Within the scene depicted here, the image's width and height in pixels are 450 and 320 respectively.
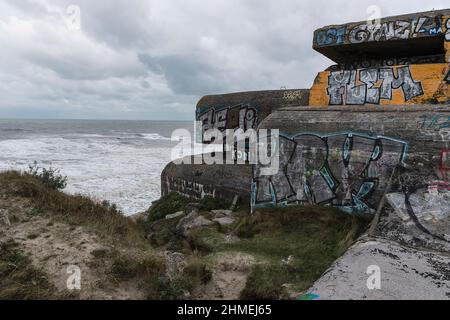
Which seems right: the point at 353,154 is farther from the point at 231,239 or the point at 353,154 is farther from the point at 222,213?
the point at 222,213

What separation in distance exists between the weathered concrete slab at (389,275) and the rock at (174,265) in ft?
8.09

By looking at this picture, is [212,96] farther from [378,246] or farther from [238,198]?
[378,246]

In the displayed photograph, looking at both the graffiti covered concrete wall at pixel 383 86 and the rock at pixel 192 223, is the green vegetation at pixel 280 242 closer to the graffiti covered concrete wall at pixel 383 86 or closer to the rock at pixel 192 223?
the rock at pixel 192 223

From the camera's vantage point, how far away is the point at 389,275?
3955 millimetres

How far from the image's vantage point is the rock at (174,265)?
Answer: 5569mm

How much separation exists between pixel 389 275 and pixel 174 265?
3.46m

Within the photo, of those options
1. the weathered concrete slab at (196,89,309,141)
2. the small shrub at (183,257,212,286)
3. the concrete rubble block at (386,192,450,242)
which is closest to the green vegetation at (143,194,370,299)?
the small shrub at (183,257,212,286)

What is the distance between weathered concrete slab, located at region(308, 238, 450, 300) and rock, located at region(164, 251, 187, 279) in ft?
8.09

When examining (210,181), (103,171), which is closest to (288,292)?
(210,181)

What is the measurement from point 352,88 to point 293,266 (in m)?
6.73

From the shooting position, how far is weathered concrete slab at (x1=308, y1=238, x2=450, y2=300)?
11.8ft

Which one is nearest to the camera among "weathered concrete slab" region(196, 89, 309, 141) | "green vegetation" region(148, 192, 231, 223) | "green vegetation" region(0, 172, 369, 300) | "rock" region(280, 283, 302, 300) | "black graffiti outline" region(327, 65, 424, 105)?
"rock" region(280, 283, 302, 300)

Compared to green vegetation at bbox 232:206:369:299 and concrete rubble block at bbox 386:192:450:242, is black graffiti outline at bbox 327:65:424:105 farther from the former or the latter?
concrete rubble block at bbox 386:192:450:242

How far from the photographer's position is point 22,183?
878 centimetres
